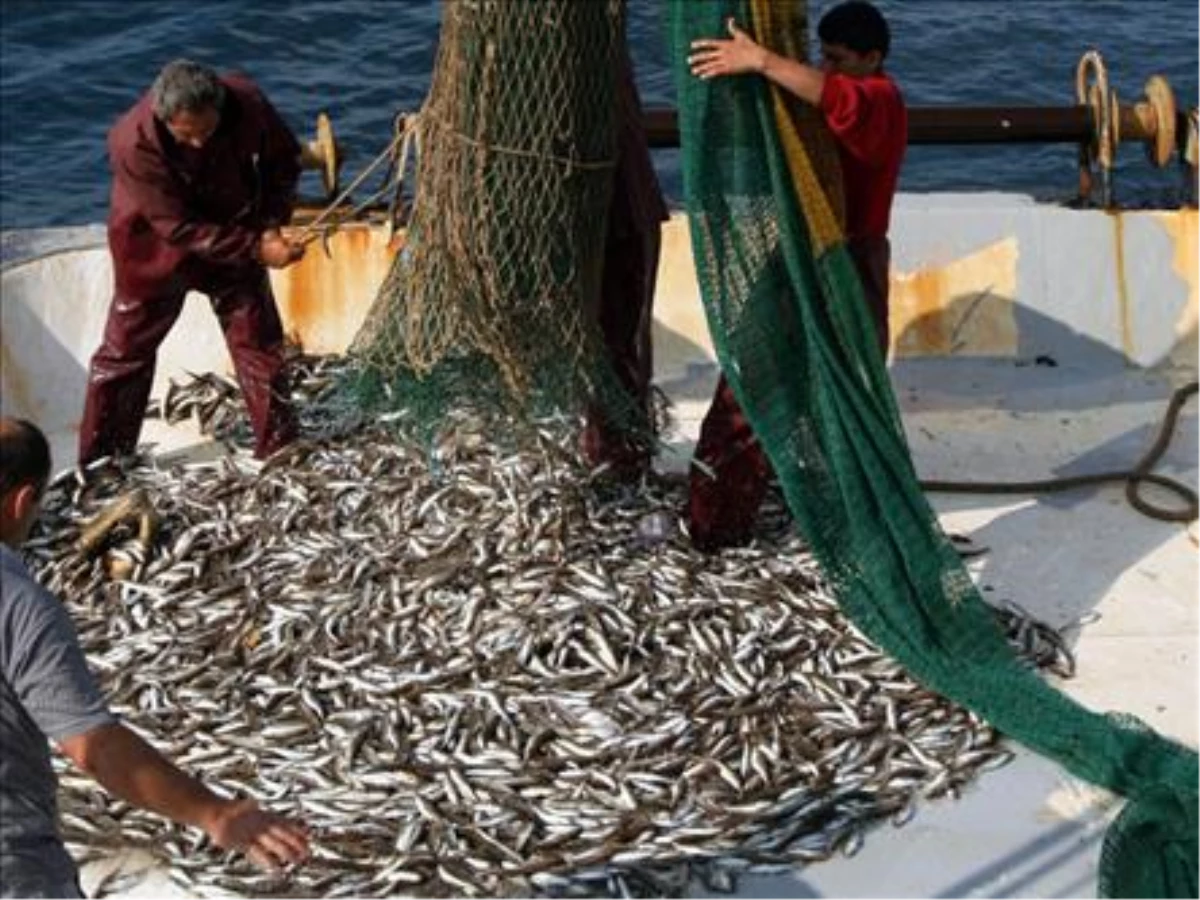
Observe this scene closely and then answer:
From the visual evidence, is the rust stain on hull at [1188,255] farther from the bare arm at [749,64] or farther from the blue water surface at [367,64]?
the blue water surface at [367,64]

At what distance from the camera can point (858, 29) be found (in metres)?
7.05

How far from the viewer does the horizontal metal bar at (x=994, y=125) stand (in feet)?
32.2

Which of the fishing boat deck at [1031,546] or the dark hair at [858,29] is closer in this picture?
the fishing boat deck at [1031,546]

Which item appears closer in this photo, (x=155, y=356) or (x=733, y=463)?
(x=733, y=463)

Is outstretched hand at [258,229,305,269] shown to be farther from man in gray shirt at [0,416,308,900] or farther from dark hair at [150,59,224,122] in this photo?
man in gray shirt at [0,416,308,900]

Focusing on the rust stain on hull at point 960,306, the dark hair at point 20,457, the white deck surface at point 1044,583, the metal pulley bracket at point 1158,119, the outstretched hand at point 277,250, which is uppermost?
the dark hair at point 20,457

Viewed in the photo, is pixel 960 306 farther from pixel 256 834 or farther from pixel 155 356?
pixel 256 834

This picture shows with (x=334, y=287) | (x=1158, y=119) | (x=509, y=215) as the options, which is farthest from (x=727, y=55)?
(x=1158, y=119)

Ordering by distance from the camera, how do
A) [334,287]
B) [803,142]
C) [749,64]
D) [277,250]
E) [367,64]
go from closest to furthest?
[749,64], [803,142], [277,250], [334,287], [367,64]

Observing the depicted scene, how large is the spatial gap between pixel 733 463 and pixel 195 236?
2.39 metres

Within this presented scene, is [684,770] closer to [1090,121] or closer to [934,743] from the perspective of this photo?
[934,743]

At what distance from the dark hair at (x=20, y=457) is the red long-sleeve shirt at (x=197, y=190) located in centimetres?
368

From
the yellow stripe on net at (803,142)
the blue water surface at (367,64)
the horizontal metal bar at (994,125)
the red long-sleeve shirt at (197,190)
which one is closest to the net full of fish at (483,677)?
the red long-sleeve shirt at (197,190)

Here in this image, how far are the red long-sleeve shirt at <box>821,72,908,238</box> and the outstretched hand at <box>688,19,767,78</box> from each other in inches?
11.4
